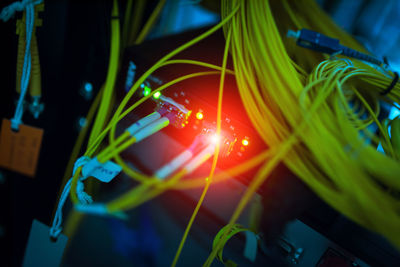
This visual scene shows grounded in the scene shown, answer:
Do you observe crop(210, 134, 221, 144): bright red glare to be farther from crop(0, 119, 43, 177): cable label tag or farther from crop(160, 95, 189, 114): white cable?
crop(0, 119, 43, 177): cable label tag

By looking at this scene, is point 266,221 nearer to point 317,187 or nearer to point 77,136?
point 317,187

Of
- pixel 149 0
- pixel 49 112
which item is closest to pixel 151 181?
pixel 49 112

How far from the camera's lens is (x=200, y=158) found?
1.12 ft

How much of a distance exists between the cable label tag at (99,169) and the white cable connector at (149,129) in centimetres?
7

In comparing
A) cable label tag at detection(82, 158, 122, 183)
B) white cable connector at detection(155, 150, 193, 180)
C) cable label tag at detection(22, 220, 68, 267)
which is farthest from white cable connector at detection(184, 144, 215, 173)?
cable label tag at detection(22, 220, 68, 267)

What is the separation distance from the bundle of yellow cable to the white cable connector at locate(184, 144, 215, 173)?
0.27ft

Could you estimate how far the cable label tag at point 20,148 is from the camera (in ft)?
1.95

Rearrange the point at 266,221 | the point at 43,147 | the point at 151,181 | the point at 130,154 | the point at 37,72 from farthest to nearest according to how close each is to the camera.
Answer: the point at 130,154 < the point at 43,147 < the point at 37,72 < the point at 266,221 < the point at 151,181

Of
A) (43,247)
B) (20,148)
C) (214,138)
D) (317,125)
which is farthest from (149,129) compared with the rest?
(20,148)

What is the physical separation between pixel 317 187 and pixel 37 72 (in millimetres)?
609

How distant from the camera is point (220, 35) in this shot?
64 cm

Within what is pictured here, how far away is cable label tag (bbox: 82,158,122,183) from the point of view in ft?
1.12

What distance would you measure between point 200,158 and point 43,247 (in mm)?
410

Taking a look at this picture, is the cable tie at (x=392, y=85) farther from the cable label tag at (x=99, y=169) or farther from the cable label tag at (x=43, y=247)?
the cable label tag at (x=43, y=247)
